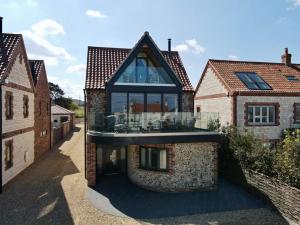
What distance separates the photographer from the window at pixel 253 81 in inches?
877

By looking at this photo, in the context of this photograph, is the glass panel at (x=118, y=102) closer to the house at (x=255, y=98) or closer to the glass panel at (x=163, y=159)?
the glass panel at (x=163, y=159)

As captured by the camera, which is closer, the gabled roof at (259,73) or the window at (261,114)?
the window at (261,114)

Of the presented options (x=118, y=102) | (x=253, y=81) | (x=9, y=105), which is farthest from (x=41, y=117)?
(x=253, y=81)

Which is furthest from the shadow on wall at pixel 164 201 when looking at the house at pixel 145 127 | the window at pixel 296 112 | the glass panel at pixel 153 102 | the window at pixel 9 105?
the window at pixel 296 112

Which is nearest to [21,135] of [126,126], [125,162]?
[125,162]

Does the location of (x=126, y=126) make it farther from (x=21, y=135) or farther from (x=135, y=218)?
(x=21, y=135)

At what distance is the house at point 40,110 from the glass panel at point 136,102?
11.3 m

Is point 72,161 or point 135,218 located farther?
point 72,161

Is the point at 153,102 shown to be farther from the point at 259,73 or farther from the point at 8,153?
the point at 259,73

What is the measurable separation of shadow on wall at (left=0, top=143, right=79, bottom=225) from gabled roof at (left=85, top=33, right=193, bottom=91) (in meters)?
6.59

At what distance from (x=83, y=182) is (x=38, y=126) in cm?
1101

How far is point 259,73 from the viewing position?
24578 millimetres

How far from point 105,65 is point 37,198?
9.75 m

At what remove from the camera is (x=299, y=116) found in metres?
22.5
